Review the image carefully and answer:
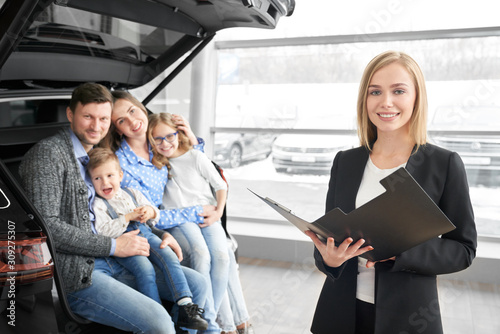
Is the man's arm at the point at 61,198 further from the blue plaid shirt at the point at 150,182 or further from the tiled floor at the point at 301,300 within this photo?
the tiled floor at the point at 301,300

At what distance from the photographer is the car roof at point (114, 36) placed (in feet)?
6.39

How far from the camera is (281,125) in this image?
525 centimetres

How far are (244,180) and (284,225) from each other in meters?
0.85

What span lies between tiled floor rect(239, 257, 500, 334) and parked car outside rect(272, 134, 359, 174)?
4.01ft

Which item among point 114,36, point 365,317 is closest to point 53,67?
point 114,36

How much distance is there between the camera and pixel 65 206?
1.83 meters

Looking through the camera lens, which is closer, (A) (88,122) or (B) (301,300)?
(A) (88,122)

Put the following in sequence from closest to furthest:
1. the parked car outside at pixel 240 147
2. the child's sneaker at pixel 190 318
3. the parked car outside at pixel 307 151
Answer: the child's sneaker at pixel 190 318 < the parked car outside at pixel 307 151 < the parked car outside at pixel 240 147

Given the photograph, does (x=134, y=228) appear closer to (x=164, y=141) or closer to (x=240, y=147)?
(x=164, y=141)

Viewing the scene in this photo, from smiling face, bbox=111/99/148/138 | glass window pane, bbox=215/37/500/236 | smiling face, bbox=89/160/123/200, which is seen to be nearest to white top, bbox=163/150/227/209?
smiling face, bbox=111/99/148/138

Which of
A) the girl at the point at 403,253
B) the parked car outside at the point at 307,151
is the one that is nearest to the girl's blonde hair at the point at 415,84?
the girl at the point at 403,253

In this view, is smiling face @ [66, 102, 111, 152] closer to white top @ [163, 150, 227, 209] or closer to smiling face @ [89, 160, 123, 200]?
smiling face @ [89, 160, 123, 200]

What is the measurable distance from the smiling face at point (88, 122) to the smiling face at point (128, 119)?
0.20 metres

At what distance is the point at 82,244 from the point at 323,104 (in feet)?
12.3
